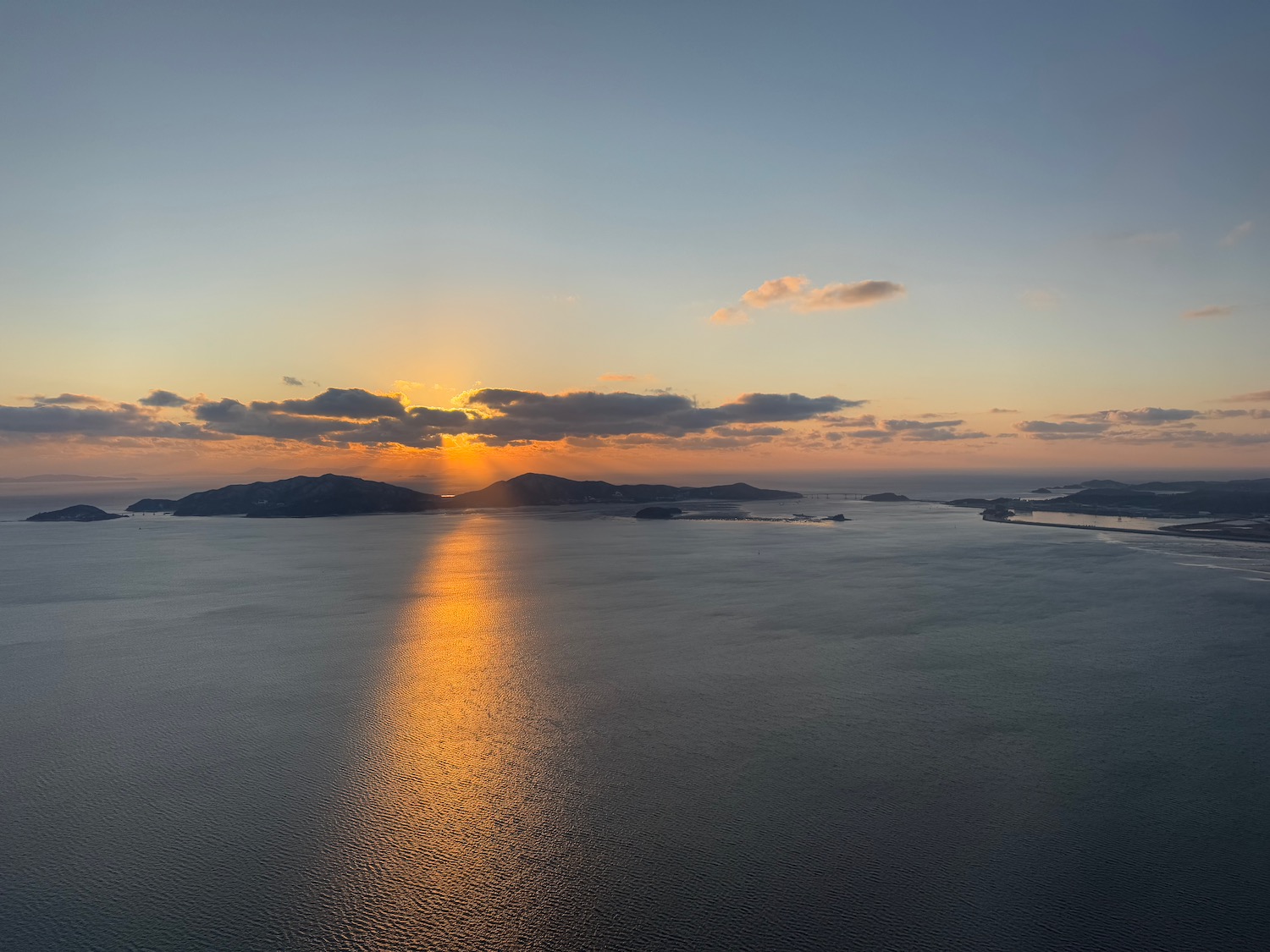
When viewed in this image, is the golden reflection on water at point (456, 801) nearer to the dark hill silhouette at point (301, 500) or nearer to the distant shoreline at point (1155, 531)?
the distant shoreline at point (1155, 531)

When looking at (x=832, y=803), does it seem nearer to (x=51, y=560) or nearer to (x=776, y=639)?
(x=776, y=639)

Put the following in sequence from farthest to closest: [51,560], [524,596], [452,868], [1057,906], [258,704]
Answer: [51,560], [524,596], [258,704], [452,868], [1057,906]

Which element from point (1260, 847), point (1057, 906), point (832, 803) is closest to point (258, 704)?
point (832, 803)

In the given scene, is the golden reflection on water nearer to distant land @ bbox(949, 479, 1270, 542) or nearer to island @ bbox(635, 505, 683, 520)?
distant land @ bbox(949, 479, 1270, 542)

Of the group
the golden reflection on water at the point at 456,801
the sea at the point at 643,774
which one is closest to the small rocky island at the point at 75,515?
the sea at the point at 643,774

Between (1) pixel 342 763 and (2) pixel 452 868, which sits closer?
(2) pixel 452 868

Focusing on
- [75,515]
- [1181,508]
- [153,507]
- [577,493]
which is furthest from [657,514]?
[153,507]

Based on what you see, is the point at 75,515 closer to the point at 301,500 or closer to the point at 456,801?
the point at 301,500
